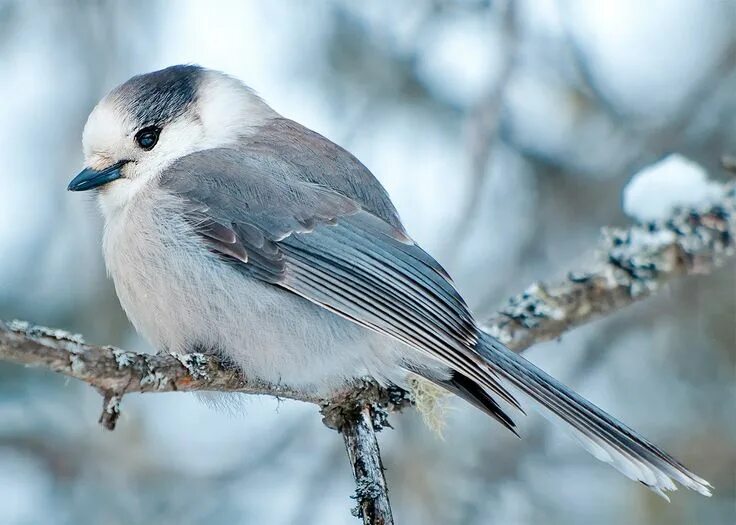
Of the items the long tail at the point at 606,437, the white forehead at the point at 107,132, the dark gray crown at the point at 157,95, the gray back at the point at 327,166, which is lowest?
the long tail at the point at 606,437

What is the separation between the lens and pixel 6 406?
3.89 meters

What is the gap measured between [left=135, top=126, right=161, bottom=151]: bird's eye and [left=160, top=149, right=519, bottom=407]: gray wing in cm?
14

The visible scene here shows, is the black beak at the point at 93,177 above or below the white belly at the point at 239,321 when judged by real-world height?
above

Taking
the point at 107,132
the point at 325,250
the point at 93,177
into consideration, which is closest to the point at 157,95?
the point at 107,132

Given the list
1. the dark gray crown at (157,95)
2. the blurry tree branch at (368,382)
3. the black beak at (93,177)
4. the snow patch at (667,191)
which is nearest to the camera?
the blurry tree branch at (368,382)

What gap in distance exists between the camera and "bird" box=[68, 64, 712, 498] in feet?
8.67

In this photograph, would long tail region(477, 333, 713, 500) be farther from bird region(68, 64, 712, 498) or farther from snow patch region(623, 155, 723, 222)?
snow patch region(623, 155, 723, 222)

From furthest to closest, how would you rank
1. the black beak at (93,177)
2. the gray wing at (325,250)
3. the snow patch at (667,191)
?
1. the snow patch at (667,191)
2. the black beak at (93,177)
3. the gray wing at (325,250)

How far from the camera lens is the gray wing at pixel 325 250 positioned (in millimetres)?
2670

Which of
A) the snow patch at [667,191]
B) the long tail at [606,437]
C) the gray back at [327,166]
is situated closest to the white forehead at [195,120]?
the gray back at [327,166]

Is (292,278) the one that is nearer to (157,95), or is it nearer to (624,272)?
(157,95)

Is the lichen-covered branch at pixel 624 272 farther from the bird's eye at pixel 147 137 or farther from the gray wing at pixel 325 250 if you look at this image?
the bird's eye at pixel 147 137

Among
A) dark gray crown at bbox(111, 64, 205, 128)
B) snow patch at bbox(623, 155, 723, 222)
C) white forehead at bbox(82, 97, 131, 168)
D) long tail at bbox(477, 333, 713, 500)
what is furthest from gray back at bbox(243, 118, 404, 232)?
snow patch at bbox(623, 155, 723, 222)

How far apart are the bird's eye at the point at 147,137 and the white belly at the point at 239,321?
40 centimetres
